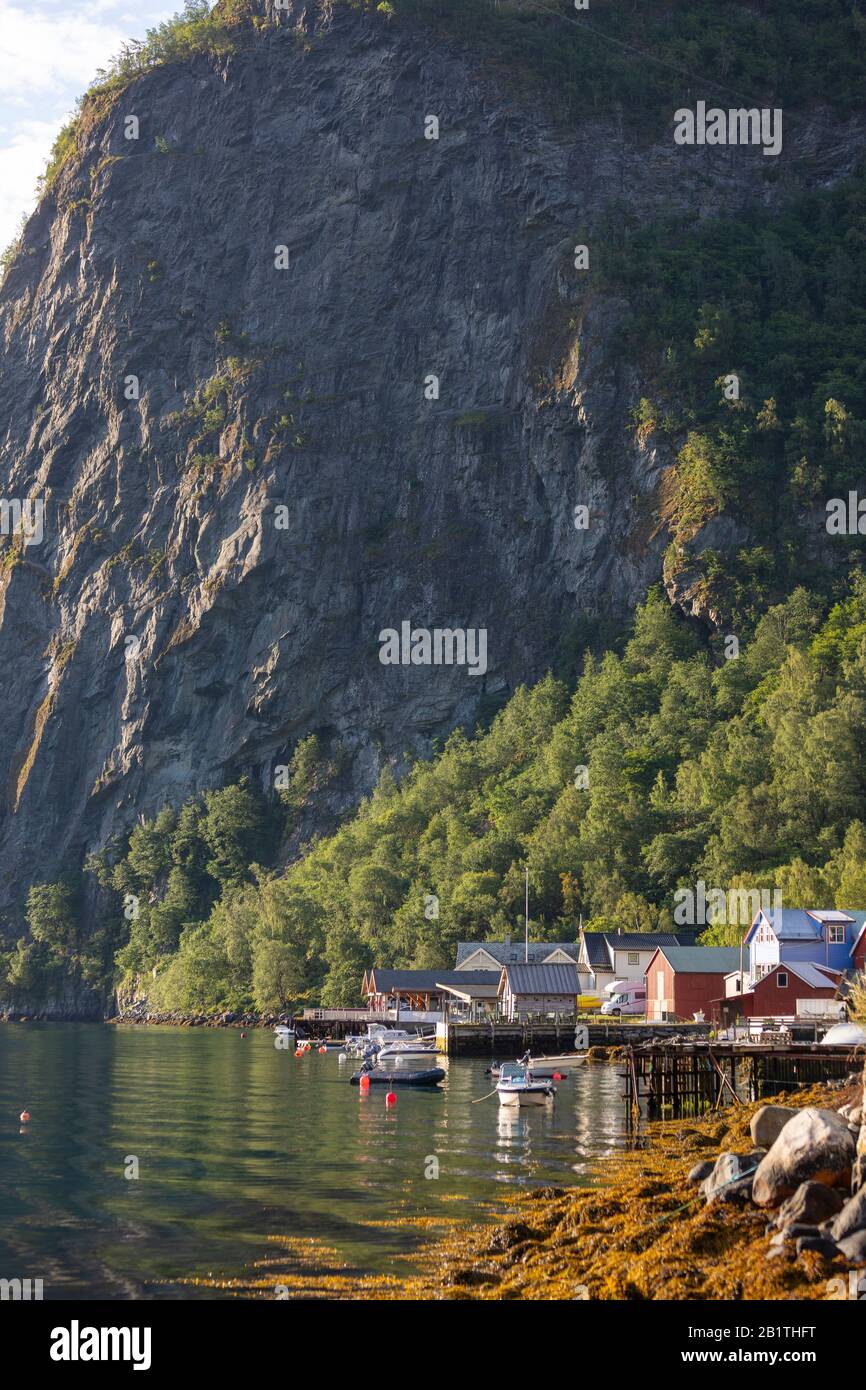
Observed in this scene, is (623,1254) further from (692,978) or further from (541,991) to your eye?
(541,991)

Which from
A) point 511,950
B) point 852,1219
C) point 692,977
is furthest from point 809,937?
point 852,1219

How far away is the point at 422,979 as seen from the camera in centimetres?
11550

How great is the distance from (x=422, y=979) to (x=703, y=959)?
27.6 meters

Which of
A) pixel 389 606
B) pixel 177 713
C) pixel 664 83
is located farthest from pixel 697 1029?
pixel 664 83

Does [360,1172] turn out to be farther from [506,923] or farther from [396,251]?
[396,251]

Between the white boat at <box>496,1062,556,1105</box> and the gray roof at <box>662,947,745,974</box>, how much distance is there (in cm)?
3562

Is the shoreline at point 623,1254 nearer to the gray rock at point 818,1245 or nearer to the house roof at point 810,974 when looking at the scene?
the gray rock at point 818,1245

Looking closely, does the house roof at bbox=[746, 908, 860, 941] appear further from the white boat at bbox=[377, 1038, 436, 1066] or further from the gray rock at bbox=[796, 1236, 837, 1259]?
the gray rock at bbox=[796, 1236, 837, 1259]

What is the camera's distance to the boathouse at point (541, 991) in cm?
10038

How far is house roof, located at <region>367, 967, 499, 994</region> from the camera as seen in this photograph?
372ft

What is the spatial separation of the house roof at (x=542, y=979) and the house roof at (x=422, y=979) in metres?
11.0

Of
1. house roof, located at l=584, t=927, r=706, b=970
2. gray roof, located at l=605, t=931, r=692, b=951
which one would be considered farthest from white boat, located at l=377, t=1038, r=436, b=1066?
house roof, located at l=584, t=927, r=706, b=970

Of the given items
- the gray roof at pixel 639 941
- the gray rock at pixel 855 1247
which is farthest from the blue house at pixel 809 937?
the gray rock at pixel 855 1247
